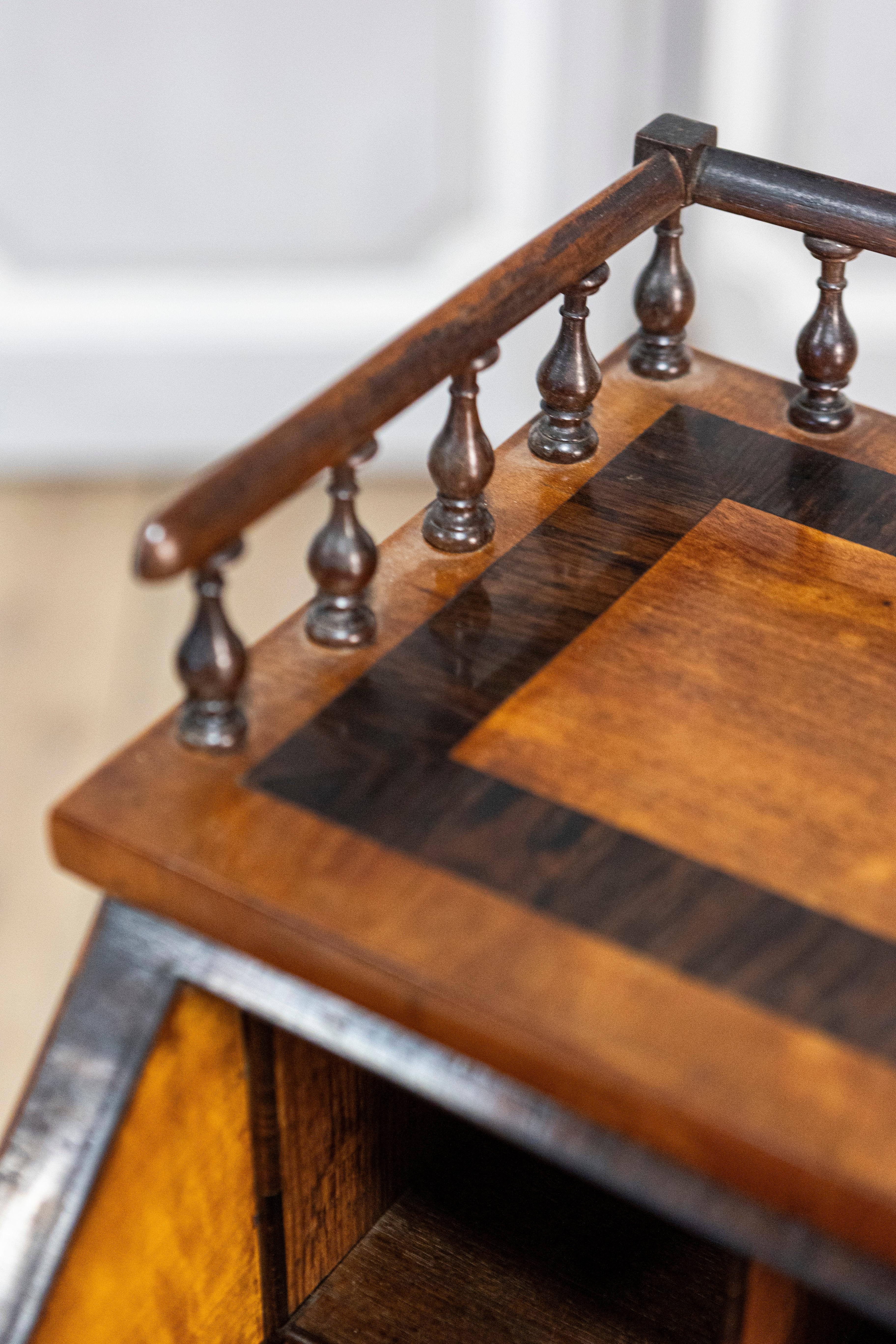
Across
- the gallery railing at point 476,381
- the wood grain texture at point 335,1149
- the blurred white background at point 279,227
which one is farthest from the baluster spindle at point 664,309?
the blurred white background at point 279,227

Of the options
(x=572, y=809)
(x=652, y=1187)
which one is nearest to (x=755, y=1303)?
(x=652, y=1187)

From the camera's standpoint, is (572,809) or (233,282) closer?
(572,809)

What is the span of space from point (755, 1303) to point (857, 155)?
1.45 metres

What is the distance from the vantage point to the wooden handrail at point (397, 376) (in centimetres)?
62

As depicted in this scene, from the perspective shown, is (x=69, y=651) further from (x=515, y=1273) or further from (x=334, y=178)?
(x=515, y=1273)

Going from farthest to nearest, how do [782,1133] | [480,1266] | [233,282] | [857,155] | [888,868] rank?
[233,282] → [857,155] → [480,1266] → [888,868] → [782,1133]

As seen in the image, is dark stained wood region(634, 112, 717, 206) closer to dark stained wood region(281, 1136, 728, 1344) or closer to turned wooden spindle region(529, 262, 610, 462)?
turned wooden spindle region(529, 262, 610, 462)

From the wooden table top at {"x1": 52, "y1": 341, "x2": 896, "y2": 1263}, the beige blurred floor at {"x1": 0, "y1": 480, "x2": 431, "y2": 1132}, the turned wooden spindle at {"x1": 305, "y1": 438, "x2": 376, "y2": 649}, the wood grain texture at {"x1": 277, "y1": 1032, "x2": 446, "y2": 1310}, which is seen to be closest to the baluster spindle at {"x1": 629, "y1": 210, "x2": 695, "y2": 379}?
the wooden table top at {"x1": 52, "y1": 341, "x2": 896, "y2": 1263}

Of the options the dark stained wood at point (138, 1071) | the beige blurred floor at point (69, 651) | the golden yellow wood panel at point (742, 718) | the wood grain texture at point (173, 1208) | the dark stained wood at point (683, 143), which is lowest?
the beige blurred floor at point (69, 651)

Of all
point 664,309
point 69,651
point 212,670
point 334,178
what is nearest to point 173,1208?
point 212,670

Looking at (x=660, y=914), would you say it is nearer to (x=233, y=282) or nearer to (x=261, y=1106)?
(x=261, y=1106)

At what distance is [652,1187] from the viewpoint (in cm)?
58

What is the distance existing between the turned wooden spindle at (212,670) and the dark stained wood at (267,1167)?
12cm

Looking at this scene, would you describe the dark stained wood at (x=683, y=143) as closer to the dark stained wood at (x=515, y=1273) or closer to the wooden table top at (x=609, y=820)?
the wooden table top at (x=609, y=820)
